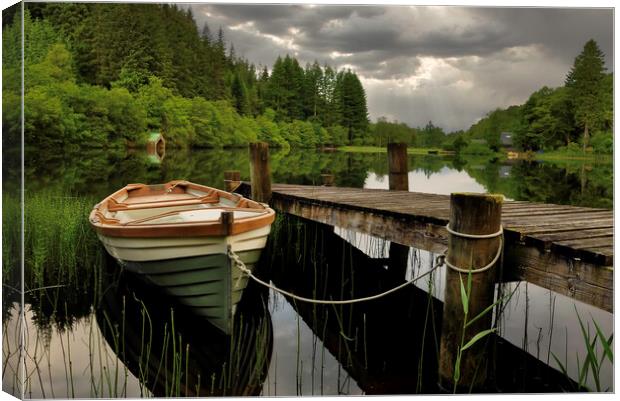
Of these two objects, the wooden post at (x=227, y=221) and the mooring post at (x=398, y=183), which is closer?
the wooden post at (x=227, y=221)

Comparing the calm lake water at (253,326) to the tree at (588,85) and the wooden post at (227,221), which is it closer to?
the tree at (588,85)

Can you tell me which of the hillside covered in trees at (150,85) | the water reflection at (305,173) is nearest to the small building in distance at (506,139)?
the water reflection at (305,173)

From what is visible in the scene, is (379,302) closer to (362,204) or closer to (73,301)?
(362,204)

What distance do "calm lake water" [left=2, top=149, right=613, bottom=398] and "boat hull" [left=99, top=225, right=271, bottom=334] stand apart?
220 millimetres

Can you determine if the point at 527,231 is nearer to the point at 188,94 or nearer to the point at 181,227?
the point at 181,227

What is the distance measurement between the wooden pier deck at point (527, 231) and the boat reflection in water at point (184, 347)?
1118mm

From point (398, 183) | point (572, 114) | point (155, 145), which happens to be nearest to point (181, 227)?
point (572, 114)

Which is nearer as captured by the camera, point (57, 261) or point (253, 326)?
point (253, 326)

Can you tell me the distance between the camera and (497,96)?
404cm

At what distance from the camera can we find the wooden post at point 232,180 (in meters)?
6.89

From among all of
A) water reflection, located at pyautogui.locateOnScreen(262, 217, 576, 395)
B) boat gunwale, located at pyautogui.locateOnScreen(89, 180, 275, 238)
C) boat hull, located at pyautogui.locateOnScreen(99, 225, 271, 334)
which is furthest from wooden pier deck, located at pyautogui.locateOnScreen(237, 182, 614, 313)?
boat hull, located at pyautogui.locateOnScreen(99, 225, 271, 334)

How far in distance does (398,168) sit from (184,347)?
3.49 metres

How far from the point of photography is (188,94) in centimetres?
717

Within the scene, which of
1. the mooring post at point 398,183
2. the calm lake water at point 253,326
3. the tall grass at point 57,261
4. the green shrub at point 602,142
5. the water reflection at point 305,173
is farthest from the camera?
the mooring post at point 398,183
